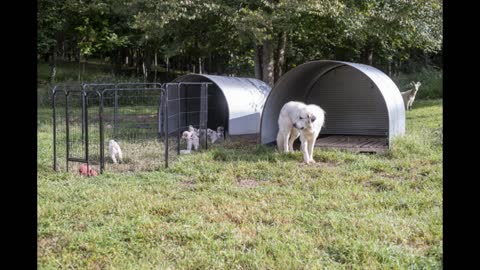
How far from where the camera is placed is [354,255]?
380cm

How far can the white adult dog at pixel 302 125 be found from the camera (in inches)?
324

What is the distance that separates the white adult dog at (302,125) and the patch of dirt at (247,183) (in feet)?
5.42

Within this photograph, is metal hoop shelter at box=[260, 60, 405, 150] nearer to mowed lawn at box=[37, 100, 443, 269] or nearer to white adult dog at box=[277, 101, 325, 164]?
white adult dog at box=[277, 101, 325, 164]

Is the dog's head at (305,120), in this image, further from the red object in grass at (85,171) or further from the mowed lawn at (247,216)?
the red object in grass at (85,171)

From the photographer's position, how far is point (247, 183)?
671cm

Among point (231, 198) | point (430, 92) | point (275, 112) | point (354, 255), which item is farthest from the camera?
point (430, 92)

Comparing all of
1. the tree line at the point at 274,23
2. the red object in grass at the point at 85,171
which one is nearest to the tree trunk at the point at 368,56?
the tree line at the point at 274,23

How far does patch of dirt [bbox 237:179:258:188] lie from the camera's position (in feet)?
21.4

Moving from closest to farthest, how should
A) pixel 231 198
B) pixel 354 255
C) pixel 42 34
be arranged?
pixel 354 255
pixel 231 198
pixel 42 34

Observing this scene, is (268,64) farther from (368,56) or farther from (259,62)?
(368,56)
